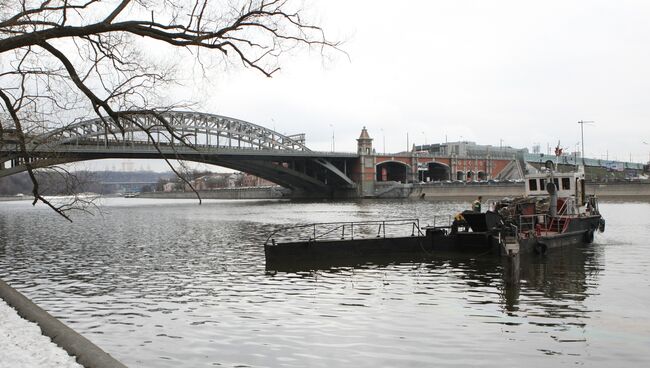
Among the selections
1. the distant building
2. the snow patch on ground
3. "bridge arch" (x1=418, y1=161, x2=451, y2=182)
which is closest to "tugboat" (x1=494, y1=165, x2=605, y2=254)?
the snow patch on ground

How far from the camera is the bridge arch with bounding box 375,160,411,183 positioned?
136250 mm

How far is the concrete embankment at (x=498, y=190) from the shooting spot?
90.6m

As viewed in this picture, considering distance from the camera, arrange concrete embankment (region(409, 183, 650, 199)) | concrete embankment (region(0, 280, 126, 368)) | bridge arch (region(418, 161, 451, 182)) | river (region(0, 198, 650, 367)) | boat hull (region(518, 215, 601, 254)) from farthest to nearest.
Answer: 1. bridge arch (region(418, 161, 451, 182))
2. concrete embankment (region(409, 183, 650, 199))
3. boat hull (region(518, 215, 601, 254))
4. river (region(0, 198, 650, 367))
5. concrete embankment (region(0, 280, 126, 368))

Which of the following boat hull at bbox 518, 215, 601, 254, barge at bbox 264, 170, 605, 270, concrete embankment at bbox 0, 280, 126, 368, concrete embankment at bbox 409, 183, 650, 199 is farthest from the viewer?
concrete embankment at bbox 409, 183, 650, 199

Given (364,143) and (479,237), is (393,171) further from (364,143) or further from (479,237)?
(479,237)

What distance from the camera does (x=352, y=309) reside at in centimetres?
1515

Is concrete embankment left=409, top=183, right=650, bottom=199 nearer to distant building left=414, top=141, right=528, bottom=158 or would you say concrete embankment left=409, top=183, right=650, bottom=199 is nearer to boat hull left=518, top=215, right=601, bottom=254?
distant building left=414, top=141, right=528, bottom=158

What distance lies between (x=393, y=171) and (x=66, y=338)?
138m

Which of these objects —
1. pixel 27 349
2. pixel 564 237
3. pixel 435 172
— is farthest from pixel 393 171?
pixel 27 349

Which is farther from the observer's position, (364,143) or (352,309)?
(364,143)

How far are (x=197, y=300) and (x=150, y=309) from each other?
157 cm

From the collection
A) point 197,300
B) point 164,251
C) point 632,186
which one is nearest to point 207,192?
point 632,186

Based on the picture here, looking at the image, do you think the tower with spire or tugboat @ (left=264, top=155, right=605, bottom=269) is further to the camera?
the tower with spire

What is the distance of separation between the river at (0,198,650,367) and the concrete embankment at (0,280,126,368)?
138cm
